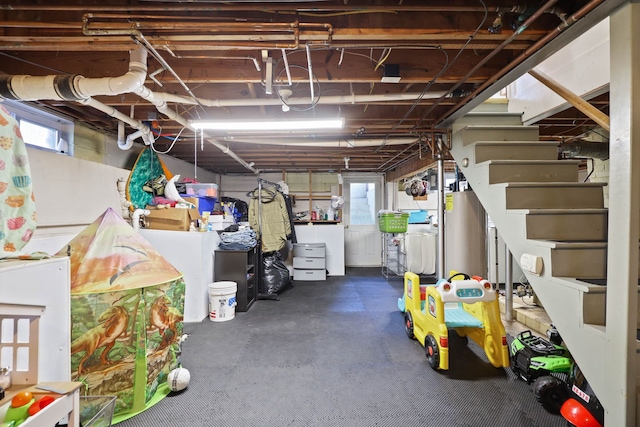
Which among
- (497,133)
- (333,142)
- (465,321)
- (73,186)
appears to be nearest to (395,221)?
(333,142)

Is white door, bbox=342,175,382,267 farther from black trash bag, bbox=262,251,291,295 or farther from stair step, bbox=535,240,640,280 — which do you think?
stair step, bbox=535,240,640,280

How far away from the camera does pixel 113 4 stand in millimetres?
1398

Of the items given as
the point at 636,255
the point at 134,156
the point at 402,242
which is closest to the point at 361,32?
the point at 636,255

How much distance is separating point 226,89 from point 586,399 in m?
3.18

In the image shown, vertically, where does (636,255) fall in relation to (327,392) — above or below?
above

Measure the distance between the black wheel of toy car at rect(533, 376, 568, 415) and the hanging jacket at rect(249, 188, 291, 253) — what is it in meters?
3.55

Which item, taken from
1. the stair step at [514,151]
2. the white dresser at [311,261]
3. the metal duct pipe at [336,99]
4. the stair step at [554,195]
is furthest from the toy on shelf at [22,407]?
the white dresser at [311,261]

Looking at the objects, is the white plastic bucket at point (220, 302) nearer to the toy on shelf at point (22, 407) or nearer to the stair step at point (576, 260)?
the toy on shelf at point (22, 407)

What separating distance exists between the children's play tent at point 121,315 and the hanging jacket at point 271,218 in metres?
2.61

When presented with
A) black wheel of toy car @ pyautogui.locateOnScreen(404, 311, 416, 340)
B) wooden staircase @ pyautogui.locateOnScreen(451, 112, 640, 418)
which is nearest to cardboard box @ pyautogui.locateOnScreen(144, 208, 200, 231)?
black wheel of toy car @ pyautogui.locateOnScreen(404, 311, 416, 340)

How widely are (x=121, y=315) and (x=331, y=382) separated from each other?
4.81 ft

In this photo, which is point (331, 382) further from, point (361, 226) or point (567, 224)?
point (361, 226)

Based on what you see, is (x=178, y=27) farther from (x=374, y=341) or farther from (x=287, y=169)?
(x=287, y=169)

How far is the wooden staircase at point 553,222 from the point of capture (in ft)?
4.27
